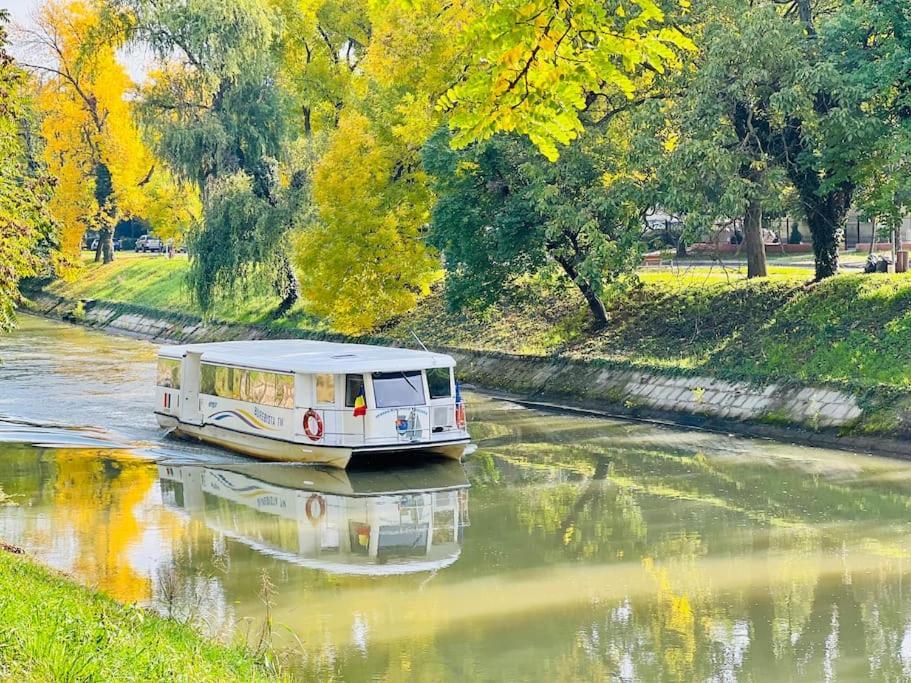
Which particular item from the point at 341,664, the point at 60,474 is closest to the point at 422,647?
the point at 341,664

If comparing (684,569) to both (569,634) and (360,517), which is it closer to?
(569,634)

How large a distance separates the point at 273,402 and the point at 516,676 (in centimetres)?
1368

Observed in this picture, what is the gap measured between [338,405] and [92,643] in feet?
48.6

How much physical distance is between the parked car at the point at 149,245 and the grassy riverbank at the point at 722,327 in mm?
49051

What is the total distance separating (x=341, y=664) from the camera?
12.9m

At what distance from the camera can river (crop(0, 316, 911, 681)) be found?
13.4 meters

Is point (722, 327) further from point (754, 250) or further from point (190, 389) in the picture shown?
point (190, 389)

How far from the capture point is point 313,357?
25.5 m

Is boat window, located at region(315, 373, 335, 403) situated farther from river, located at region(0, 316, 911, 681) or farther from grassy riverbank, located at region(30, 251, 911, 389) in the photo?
grassy riverbank, located at region(30, 251, 911, 389)

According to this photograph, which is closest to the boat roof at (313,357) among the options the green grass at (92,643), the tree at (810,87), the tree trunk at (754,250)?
the tree at (810,87)

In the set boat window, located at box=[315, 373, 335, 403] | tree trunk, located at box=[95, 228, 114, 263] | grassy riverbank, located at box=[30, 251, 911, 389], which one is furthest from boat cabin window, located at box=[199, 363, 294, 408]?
tree trunk, located at box=[95, 228, 114, 263]

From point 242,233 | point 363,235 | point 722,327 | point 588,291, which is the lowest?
point 722,327

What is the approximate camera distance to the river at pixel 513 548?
527 inches

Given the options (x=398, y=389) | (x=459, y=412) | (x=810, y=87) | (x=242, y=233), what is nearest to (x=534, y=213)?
(x=810, y=87)
